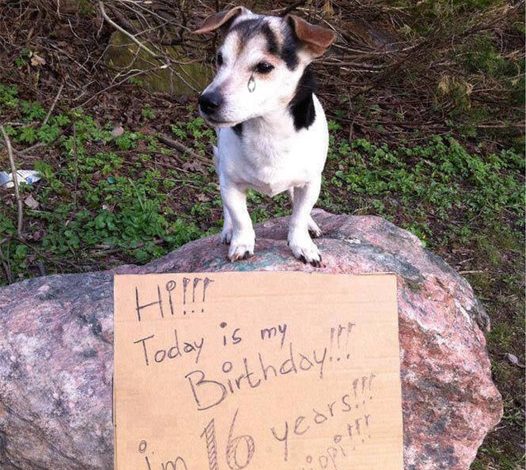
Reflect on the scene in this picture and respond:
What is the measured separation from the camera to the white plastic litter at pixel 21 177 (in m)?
4.07

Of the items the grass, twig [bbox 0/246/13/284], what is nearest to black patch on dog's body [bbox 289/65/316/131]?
the grass

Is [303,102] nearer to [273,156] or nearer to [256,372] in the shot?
[273,156]

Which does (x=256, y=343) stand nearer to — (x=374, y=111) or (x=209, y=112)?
(x=209, y=112)

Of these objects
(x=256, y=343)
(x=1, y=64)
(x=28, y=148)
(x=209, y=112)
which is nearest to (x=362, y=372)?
(x=256, y=343)

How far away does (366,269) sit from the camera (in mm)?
2158

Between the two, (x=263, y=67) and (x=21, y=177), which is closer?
(x=263, y=67)

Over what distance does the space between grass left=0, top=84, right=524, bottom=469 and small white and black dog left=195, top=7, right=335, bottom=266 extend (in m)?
1.57

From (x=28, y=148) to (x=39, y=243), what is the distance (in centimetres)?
113

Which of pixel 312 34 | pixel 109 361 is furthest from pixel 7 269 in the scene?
pixel 312 34

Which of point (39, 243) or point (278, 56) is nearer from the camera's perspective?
point (278, 56)

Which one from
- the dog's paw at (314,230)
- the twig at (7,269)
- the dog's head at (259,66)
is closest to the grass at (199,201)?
the twig at (7,269)

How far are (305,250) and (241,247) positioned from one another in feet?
0.83

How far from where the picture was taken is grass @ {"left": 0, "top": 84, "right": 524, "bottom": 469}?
11.7 feet

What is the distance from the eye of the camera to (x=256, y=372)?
164 centimetres
